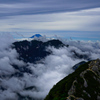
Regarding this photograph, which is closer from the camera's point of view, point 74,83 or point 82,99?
point 82,99

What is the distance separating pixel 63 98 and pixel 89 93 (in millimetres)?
23650

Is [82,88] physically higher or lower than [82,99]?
higher

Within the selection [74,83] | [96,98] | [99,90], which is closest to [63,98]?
[74,83]

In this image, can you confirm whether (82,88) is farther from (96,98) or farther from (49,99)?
(49,99)

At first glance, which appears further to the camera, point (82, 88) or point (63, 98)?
point (82, 88)

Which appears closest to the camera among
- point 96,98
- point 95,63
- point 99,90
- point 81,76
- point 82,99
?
point 82,99

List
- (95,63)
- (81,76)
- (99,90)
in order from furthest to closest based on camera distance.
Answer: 1. (95,63)
2. (81,76)
3. (99,90)

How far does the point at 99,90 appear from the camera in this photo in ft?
384

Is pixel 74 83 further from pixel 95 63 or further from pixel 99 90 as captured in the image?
pixel 95 63

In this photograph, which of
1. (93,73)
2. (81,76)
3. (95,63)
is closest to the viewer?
(81,76)

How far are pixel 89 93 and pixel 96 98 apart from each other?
685 centimetres

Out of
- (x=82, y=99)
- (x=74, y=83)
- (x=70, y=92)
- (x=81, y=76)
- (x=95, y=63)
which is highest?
(x=95, y=63)

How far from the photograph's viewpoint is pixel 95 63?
15262 cm

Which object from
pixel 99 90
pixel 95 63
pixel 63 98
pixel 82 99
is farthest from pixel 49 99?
pixel 95 63
